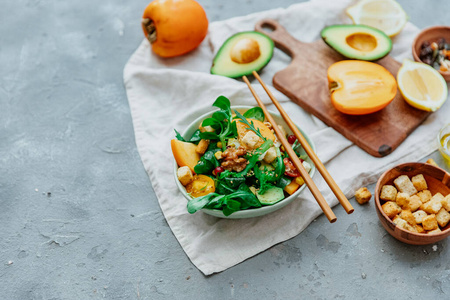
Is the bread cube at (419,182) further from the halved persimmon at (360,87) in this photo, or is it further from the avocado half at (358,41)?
the avocado half at (358,41)

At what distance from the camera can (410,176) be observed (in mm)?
1356

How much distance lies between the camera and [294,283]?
123cm

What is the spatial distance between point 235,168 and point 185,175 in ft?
0.45

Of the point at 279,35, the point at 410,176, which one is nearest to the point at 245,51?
the point at 279,35

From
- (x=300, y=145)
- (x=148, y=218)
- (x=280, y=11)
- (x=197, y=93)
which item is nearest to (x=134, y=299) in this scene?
(x=148, y=218)

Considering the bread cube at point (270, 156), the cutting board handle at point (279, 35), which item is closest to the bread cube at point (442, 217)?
the bread cube at point (270, 156)

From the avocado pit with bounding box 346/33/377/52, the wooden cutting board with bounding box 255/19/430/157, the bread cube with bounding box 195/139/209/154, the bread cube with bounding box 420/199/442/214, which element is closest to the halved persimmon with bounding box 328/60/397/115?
the wooden cutting board with bounding box 255/19/430/157

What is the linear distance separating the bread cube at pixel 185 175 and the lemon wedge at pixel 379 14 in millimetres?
978

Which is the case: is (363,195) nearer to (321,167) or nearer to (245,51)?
(321,167)

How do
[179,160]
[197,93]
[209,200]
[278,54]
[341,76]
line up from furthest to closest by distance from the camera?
[278,54] → [197,93] → [341,76] → [179,160] → [209,200]

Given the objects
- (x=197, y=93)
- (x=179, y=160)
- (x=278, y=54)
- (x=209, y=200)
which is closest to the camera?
(x=209, y=200)

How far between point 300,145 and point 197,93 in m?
0.47

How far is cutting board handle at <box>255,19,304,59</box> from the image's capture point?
5.87ft

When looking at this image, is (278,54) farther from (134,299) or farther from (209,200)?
(134,299)
